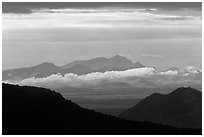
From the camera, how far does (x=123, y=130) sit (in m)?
141

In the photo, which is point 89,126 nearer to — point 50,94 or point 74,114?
point 74,114

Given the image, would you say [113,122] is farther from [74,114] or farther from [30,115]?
[30,115]

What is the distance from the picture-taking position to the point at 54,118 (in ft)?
521

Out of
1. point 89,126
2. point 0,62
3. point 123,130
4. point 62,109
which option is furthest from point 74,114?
point 0,62

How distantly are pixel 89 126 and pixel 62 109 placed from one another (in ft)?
107

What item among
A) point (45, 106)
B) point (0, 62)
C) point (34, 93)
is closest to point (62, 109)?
point (45, 106)

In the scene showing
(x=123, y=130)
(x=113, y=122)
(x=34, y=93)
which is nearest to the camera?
(x=123, y=130)

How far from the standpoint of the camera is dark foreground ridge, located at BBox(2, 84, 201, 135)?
13075 centimetres

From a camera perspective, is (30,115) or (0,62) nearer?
(0,62)

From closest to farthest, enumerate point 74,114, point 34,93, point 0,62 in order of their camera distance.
Result: point 0,62, point 74,114, point 34,93

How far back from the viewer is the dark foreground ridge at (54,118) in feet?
429

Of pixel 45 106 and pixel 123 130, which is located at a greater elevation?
pixel 45 106

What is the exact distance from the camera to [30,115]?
15862 centimetres

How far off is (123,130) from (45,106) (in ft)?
150
